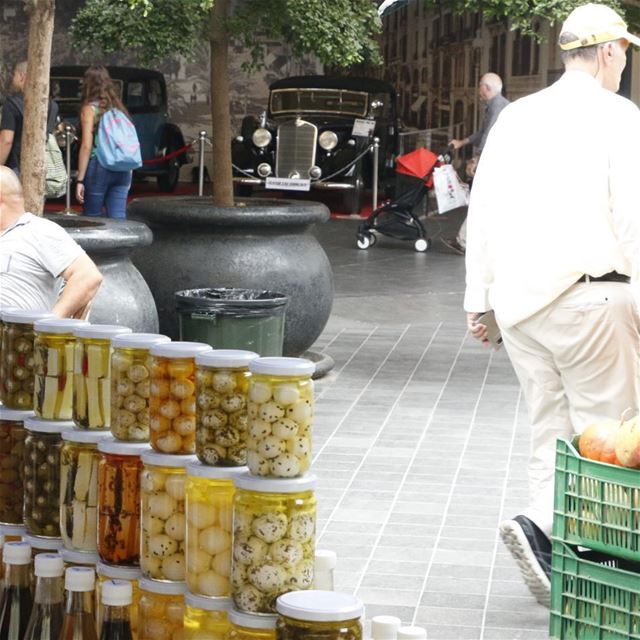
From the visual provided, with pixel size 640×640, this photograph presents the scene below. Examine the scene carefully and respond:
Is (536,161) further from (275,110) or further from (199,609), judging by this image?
(275,110)

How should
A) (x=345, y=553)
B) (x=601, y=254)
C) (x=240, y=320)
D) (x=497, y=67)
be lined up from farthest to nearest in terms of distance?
(x=497, y=67)
(x=240, y=320)
(x=345, y=553)
(x=601, y=254)

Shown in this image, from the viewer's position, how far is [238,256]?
29.7 feet

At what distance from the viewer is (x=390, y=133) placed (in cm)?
2112

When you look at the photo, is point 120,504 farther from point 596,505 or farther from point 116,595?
point 596,505

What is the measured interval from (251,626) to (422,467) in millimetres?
4309

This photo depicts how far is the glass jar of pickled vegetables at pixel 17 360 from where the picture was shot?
11.9ft

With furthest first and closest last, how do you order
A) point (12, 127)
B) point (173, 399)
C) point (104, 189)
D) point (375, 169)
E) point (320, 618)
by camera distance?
point (375, 169), point (104, 189), point (12, 127), point (173, 399), point (320, 618)

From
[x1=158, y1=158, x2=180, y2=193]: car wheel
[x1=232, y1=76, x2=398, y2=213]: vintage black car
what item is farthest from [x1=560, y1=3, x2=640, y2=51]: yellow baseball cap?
[x1=158, y1=158, x2=180, y2=193]: car wheel

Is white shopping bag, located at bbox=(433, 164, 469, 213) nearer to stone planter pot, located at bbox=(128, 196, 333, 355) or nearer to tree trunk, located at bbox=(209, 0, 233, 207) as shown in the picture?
tree trunk, located at bbox=(209, 0, 233, 207)

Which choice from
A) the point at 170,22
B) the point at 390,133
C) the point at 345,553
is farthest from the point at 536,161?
the point at 390,133

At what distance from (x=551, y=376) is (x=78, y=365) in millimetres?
2083

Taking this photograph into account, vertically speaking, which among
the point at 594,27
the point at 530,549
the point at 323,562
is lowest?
the point at 530,549

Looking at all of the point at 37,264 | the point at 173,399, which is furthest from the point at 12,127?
the point at 173,399

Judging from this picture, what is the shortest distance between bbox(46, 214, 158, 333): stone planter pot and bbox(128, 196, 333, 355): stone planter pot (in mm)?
1122
